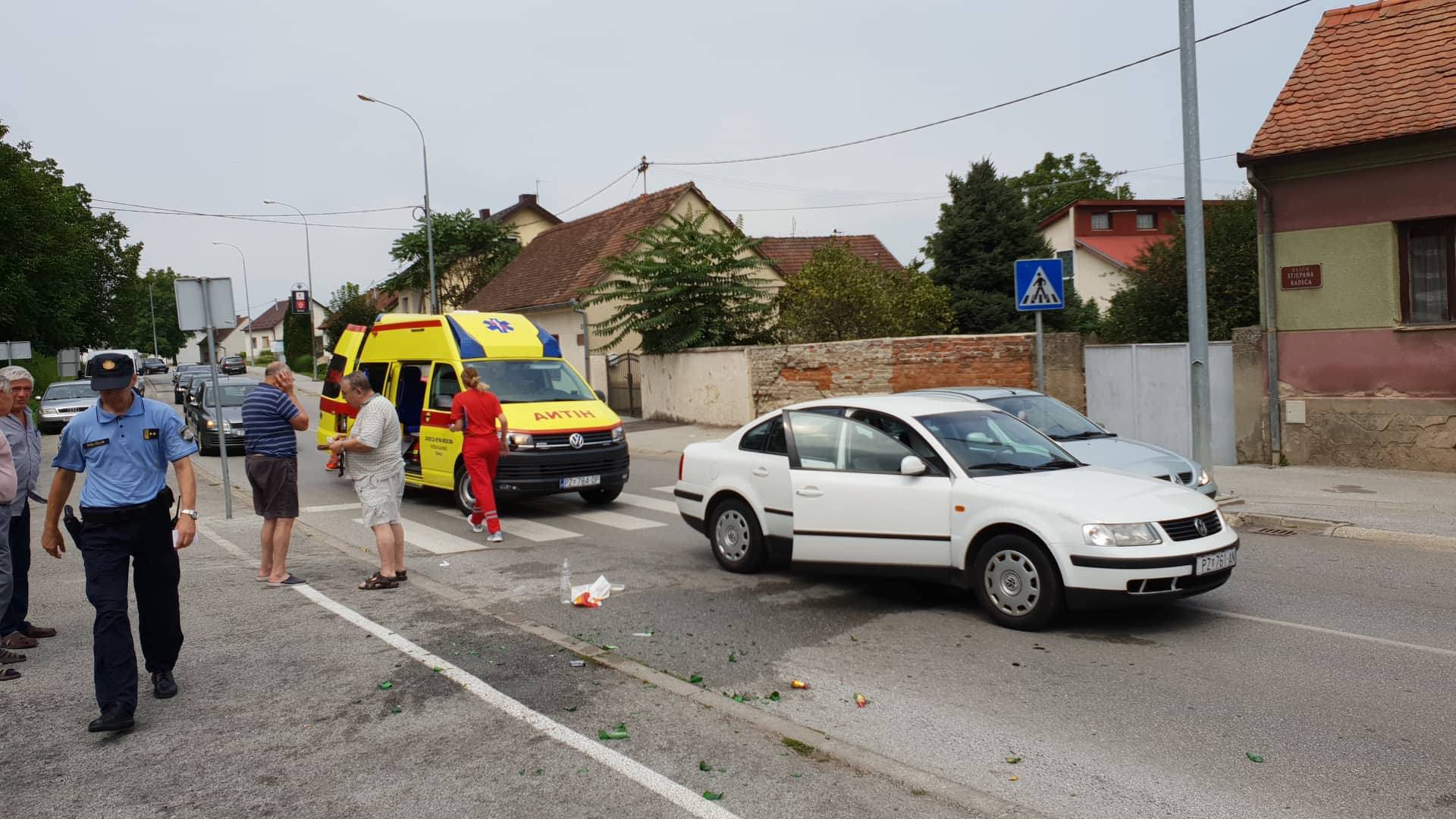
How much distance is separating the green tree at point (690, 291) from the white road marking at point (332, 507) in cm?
1184

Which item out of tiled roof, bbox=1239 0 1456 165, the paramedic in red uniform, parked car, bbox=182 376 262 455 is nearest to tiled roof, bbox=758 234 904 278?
parked car, bbox=182 376 262 455

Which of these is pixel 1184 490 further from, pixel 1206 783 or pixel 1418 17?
pixel 1418 17

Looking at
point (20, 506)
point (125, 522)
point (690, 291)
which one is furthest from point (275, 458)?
point (690, 291)

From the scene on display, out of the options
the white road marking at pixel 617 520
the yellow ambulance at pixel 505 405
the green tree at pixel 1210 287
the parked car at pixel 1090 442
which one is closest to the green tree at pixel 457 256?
the green tree at pixel 1210 287

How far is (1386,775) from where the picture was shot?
414cm

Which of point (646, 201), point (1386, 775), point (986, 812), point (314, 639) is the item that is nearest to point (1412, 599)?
point (1386, 775)

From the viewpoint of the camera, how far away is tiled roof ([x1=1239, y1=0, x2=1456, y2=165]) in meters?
12.9

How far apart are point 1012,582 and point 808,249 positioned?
37023mm

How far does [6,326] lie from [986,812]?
47.2 m

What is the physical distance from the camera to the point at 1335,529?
31.6ft

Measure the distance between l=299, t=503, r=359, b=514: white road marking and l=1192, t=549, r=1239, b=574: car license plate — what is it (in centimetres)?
999

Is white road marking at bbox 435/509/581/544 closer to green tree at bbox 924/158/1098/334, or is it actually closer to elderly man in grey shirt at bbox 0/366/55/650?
elderly man in grey shirt at bbox 0/366/55/650

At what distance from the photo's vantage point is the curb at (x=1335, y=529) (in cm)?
894

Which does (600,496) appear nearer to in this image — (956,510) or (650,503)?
(650,503)
